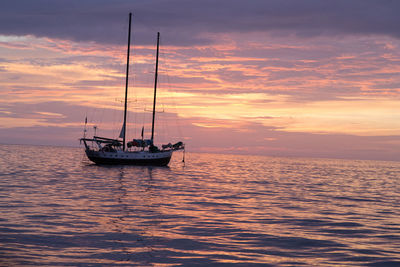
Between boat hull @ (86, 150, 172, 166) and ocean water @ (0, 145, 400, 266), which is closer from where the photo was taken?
ocean water @ (0, 145, 400, 266)

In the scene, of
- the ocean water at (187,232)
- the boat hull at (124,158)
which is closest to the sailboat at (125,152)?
the boat hull at (124,158)

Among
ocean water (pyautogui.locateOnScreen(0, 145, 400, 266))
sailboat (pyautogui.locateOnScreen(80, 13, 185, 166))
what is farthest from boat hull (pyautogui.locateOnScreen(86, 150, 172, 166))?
ocean water (pyautogui.locateOnScreen(0, 145, 400, 266))

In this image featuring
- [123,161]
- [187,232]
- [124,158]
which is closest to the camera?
[187,232]

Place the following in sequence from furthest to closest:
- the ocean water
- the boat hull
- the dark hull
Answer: the dark hull, the boat hull, the ocean water

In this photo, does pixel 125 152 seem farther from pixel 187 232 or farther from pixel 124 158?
pixel 187 232

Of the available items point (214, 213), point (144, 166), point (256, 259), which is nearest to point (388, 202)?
point (214, 213)

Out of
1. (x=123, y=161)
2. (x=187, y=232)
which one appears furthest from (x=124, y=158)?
(x=187, y=232)

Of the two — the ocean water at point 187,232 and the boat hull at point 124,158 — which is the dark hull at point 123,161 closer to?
the boat hull at point 124,158

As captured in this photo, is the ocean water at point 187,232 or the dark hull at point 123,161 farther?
the dark hull at point 123,161

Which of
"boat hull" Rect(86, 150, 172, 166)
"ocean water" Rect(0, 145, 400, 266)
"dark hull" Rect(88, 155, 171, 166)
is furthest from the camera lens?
"dark hull" Rect(88, 155, 171, 166)

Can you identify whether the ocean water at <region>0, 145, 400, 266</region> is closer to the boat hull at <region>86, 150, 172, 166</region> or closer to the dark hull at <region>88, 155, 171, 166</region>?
the boat hull at <region>86, 150, 172, 166</region>

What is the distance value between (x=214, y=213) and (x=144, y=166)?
49.5 m

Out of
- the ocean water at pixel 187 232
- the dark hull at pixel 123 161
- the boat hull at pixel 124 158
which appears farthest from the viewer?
the dark hull at pixel 123 161

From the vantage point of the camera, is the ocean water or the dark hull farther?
the dark hull
